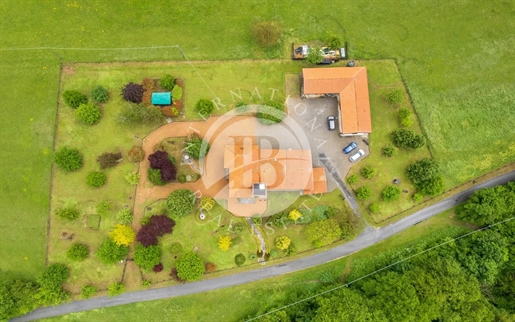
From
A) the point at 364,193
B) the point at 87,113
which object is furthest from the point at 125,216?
the point at 364,193

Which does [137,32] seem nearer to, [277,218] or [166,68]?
[166,68]

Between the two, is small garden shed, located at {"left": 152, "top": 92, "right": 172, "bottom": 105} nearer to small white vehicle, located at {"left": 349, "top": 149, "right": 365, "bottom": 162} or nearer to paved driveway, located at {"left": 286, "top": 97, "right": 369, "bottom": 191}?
paved driveway, located at {"left": 286, "top": 97, "right": 369, "bottom": 191}

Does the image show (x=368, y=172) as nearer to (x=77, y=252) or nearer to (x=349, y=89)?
(x=349, y=89)

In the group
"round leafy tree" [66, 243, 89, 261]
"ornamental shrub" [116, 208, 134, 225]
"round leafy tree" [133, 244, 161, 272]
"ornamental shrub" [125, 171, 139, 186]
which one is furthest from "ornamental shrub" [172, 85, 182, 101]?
"round leafy tree" [66, 243, 89, 261]

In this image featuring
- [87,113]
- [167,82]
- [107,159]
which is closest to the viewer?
[87,113]

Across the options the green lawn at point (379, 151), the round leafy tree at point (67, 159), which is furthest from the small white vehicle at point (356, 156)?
the round leafy tree at point (67, 159)
